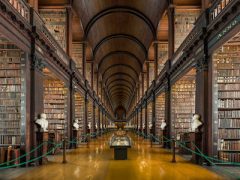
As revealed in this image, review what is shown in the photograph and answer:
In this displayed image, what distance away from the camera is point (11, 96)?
33.3 ft

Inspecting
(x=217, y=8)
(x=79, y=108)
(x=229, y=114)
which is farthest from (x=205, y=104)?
(x=79, y=108)

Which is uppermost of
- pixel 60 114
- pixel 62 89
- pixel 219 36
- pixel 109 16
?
pixel 109 16

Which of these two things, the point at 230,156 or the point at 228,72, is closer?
the point at 230,156

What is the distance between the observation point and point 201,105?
34.1ft

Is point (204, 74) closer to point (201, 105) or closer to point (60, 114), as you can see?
point (201, 105)

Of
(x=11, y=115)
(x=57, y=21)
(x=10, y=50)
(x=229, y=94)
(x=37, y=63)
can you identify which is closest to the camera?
→ (x=229, y=94)

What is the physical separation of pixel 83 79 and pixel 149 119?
7.83 metres

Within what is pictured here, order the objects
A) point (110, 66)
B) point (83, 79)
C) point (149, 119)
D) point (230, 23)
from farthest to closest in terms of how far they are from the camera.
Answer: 1. point (110, 66)
2. point (149, 119)
3. point (83, 79)
4. point (230, 23)

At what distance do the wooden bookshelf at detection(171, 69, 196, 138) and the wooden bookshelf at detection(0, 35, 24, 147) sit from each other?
8047 millimetres

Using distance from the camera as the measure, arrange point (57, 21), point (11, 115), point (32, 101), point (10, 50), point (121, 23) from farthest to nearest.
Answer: point (121, 23) → point (57, 21) → point (32, 101) → point (11, 115) → point (10, 50)

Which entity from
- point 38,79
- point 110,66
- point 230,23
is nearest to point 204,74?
point 230,23

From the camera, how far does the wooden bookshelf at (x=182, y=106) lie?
1641 centimetres

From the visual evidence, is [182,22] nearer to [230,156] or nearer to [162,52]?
[162,52]

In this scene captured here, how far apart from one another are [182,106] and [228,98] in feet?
23.4
